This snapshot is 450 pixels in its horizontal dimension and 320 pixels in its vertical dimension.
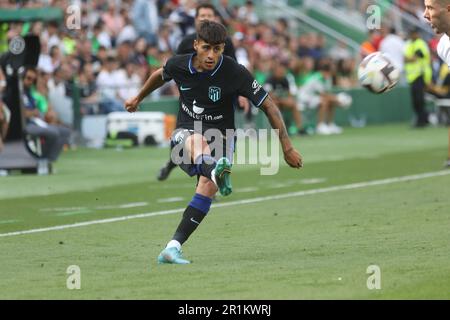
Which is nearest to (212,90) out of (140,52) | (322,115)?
(140,52)

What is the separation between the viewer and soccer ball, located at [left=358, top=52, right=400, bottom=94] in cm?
1485

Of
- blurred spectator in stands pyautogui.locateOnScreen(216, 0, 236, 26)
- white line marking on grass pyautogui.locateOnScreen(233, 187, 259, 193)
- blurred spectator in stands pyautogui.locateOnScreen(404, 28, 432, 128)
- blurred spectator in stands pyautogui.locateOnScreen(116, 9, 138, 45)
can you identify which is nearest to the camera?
white line marking on grass pyautogui.locateOnScreen(233, 187, 259, 193)

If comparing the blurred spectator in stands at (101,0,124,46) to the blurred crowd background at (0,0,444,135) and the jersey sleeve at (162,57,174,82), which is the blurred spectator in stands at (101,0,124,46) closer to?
the blurred crowd background at (0,0,444,135)

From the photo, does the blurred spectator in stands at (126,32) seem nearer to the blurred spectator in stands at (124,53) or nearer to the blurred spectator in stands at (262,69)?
the blurred spectator in stands at (124,53)

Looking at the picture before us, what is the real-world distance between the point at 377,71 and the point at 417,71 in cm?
1729

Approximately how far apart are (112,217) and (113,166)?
24.2 ft

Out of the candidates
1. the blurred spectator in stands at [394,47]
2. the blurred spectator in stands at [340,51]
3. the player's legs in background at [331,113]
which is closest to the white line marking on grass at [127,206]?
the player's legs in background at [331,113]

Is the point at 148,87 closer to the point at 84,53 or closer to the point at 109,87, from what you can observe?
the point at 109,87

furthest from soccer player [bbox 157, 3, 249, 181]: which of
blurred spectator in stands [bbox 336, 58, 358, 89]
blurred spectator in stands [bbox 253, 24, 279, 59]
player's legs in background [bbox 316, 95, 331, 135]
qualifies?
blurred spectator in stands [bbox 336, 58, 358, 89]

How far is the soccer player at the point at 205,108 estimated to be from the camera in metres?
10.3

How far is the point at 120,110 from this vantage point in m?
26.2

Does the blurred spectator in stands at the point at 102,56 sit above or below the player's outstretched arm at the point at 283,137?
above

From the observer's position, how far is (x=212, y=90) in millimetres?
10742

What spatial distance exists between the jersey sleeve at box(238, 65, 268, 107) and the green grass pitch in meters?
1.35
